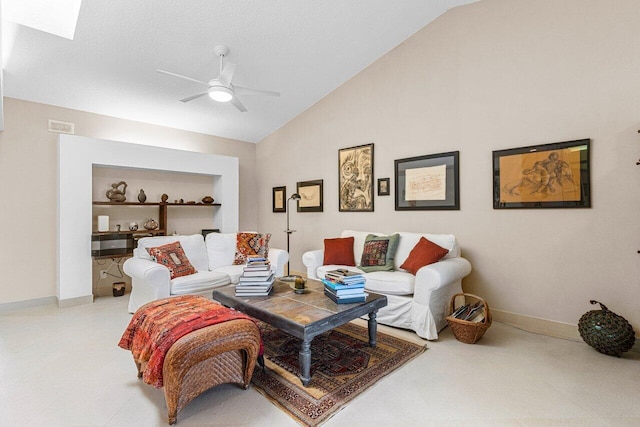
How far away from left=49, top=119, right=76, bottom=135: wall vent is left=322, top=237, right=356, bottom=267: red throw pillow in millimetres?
3814

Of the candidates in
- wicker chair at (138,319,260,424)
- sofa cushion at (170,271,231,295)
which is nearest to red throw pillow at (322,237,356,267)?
sofa cushion at (170,271,231,295)

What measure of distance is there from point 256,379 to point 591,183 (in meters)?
3.33

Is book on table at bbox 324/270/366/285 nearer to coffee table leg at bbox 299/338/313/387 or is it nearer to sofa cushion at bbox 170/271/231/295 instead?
coffee table leg at bbox 299/338/313/387

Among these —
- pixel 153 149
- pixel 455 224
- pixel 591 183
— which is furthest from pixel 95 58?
pixel 591 183

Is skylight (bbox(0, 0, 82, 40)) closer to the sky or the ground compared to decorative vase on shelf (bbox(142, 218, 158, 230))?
closer to the sky

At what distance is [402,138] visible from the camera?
4129 millimetres

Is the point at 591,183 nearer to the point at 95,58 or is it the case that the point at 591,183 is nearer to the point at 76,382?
the point at 76,382

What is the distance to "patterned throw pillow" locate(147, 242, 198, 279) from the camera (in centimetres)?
360

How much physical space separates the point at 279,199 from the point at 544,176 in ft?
13.4

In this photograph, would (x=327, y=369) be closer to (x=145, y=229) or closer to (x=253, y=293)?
(x=253, y=293)

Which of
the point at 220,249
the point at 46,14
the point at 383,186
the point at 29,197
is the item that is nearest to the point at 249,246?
the point at 220,249

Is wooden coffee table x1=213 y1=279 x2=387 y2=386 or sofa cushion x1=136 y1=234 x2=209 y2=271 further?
sofa cushion x1=136 y1=234 x2=209 y2=271

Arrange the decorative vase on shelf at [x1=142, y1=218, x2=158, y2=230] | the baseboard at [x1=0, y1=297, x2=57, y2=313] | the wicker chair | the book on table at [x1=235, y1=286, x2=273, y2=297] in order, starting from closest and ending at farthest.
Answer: the wicker chair < the book on table at [x1=235, y1=286, x2=273, y2=297] < the baseboard at [x1=0, y1=297, x2=57, y2=313] < the decorative vase on shelf at [x1=142, y1=218, x2=158, y2=230]

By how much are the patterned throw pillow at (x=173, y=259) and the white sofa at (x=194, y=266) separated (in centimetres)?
9
